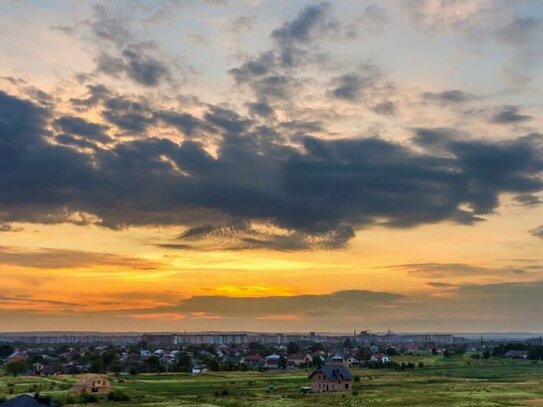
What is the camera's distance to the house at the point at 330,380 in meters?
92.8

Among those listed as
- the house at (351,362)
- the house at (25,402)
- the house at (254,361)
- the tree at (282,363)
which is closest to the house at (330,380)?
the house at (25,402)

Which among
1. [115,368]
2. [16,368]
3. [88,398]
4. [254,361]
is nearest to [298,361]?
[254,361]

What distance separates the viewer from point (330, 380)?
307 ft

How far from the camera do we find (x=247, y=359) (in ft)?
623

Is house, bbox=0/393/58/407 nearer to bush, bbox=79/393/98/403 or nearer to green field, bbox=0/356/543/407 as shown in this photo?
green field, bbox=0/356/543/407

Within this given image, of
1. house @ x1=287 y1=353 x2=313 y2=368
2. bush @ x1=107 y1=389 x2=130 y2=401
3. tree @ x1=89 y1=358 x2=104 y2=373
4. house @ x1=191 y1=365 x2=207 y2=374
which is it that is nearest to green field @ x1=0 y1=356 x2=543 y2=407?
bush @ x1=107 y1=389 x2=130 y2=401

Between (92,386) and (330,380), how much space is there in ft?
106

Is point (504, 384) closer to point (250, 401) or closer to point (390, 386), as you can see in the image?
point (390, 386)

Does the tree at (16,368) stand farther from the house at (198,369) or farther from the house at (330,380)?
the house at (330,380)

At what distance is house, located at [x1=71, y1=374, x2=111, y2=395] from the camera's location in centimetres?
8464

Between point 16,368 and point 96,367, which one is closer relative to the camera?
point 16,368

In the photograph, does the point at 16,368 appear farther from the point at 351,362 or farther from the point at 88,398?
the point at 351,362

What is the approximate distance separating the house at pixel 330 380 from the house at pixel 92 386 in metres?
28.2

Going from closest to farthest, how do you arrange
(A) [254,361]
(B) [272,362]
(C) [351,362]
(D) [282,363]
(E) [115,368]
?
(E) [115,368]
(D) [282,363]
(B) [272,362]
(C) [351,362]
(A) [254,361]
